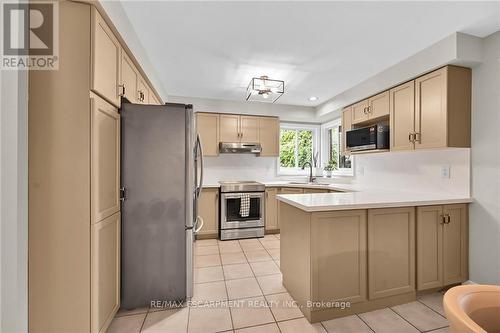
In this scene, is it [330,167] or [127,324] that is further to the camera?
[330,167]

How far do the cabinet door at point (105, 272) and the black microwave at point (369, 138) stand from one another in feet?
9.80

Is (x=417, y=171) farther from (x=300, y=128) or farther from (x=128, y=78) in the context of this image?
(x=128, y=78)

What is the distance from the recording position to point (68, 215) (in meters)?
1.34

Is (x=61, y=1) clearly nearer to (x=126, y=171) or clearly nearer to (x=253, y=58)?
(x=126, y=171)

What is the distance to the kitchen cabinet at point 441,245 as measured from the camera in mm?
2037

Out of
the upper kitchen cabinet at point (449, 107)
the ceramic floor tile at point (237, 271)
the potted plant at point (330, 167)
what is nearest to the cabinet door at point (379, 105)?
the upper kitchen cabinet at point (449, 107)

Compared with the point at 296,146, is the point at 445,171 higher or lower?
lower

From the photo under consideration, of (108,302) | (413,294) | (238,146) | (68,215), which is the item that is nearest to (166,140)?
(68,215)

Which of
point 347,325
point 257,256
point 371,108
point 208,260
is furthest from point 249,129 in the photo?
point 347,325

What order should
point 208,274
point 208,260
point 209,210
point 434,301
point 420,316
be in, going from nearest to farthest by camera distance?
point 420,316
point 434,301
point 208,274
point 208,260
point 209,210

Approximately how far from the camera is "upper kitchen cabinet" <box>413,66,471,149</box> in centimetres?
217

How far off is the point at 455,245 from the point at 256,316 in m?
2.02

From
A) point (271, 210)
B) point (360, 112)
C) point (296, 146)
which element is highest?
point (360, 112)

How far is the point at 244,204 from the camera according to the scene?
3795mm
